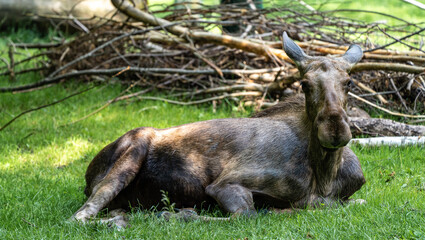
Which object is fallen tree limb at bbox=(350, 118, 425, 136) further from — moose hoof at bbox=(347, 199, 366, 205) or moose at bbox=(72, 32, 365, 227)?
moose hoof at bbox=(347, 199, 366, 205)

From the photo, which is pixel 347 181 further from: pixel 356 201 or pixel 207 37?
pixel 207 37

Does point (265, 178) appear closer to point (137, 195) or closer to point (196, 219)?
point (196, 219)

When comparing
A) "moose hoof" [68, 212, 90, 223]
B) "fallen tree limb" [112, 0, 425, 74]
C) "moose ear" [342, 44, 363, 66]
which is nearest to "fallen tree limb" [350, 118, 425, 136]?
"fallen tree limb" [112, 0, 425, 74]

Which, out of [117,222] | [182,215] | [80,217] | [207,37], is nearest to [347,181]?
[182,215]

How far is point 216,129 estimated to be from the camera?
6062mm

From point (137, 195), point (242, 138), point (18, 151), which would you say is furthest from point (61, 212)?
point (18, 151)

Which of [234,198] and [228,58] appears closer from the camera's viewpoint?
[234,198]

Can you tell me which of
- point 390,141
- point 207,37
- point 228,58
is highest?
point 207,37

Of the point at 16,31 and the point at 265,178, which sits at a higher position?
the point at 265,178

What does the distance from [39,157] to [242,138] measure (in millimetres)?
3228

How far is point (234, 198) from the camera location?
209 inches

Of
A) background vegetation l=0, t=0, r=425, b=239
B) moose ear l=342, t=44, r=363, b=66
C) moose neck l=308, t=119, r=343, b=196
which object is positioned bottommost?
background vegetation l=0, t=0, r=425, b=239

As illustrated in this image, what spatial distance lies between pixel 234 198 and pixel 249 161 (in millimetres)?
480

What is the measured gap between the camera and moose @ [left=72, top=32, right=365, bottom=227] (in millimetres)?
5230
